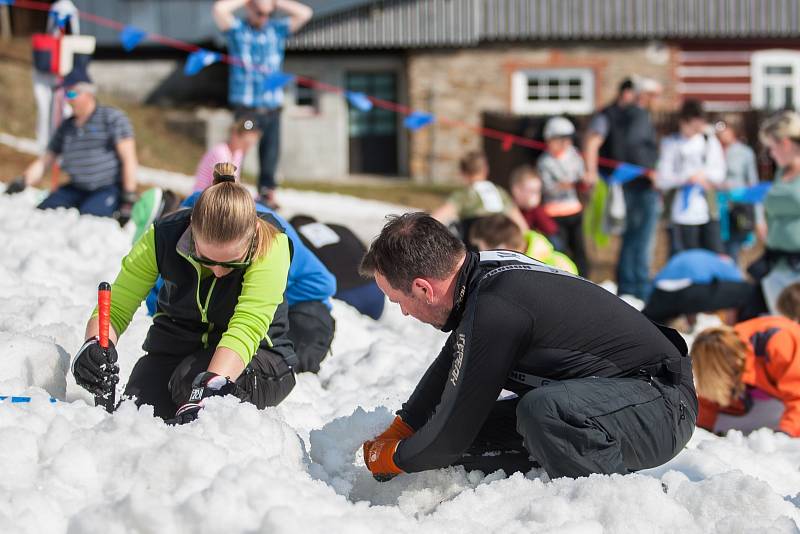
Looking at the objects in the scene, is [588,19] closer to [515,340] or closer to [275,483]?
[515,340]

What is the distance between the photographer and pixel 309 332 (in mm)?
5078

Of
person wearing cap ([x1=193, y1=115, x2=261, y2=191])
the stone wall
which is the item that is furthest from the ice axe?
the stone wall

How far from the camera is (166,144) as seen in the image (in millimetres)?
17234

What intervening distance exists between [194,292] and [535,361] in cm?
141

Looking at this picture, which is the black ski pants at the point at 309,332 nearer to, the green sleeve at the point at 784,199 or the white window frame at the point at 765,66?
the green sleeve at the point at 784,199

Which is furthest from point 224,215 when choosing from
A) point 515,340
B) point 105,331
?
point 515,340

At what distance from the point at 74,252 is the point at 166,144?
10.8 meters

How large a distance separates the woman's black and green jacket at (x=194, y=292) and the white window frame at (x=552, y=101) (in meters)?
15.4

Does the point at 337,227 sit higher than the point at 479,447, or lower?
higher

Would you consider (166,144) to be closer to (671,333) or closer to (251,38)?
(251,38)

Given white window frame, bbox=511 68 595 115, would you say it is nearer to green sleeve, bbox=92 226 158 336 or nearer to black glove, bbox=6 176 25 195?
black glove, bbox=6 176 25 195

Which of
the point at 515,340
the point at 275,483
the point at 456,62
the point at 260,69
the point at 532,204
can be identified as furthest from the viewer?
the point at 456,62

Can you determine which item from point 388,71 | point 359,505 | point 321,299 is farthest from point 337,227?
point 388,71

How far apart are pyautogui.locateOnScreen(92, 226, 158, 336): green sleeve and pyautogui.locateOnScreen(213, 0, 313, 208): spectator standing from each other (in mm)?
4926
